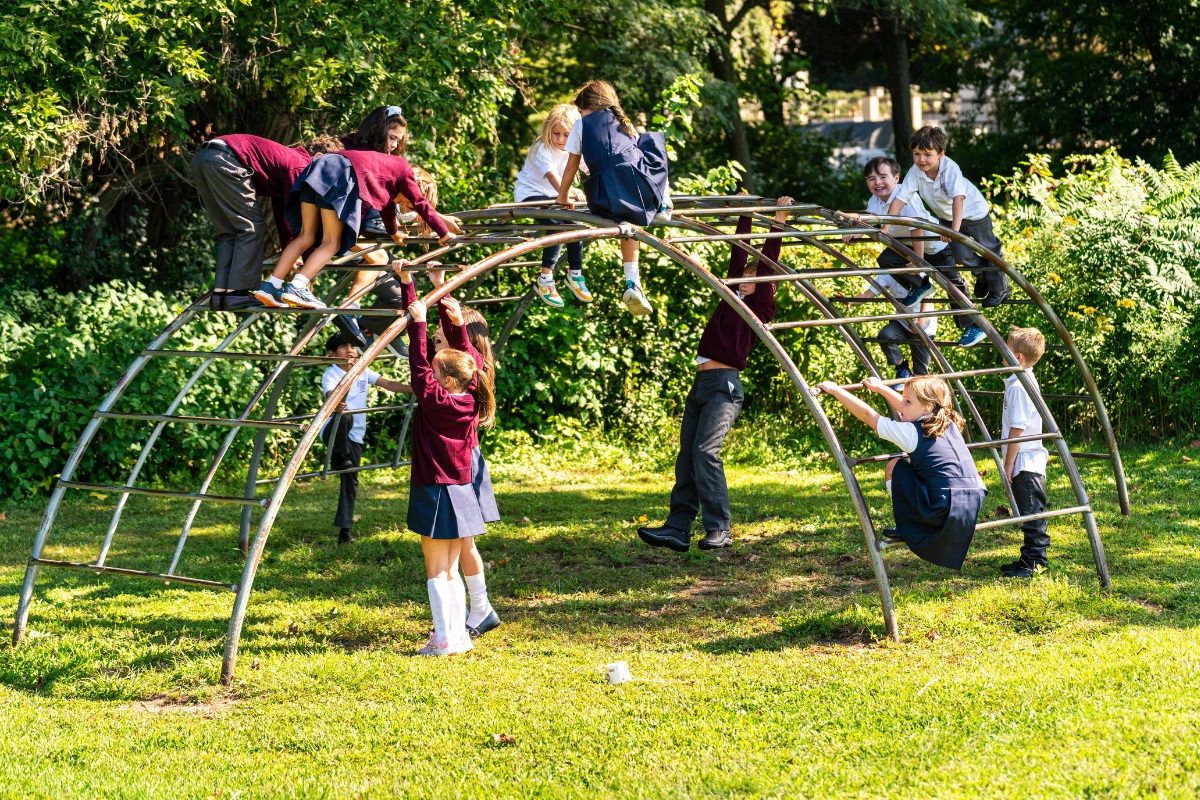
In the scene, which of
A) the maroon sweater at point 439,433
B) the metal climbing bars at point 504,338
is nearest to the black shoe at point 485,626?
the maroon sweater at point 439,433

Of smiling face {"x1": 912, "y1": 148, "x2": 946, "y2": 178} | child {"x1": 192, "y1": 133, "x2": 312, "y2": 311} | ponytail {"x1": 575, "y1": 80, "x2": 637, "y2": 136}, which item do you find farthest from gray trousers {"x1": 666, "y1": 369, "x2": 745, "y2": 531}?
child {"x1": 192, "y1": 133, "x2": 312, "y2": 311}

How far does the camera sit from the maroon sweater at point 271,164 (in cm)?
608

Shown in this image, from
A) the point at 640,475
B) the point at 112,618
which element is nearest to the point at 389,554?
the point at 112,618

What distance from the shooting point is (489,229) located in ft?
23.2

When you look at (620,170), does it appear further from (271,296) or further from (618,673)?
(618,673)

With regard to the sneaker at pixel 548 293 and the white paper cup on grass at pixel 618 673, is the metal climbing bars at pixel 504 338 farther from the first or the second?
the white paper cup on grass at pixel 618 673

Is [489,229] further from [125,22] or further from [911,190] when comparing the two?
→ [125,22]

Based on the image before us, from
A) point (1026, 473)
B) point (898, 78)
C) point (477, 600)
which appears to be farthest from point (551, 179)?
point (898, 78)

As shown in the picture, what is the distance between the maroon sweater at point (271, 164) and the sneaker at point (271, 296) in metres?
0.54

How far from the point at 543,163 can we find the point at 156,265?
5928 millimetres

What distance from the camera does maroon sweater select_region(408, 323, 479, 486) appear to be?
548 centimetres

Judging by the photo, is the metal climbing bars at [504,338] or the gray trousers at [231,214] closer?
the metal climbing bars at [504,338]

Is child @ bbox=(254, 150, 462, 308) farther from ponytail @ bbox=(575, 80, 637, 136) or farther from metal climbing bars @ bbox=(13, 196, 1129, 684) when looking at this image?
ponytail @ bbox=(575, 80, 637, 136)

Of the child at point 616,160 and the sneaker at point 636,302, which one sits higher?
the child at point 616,160
